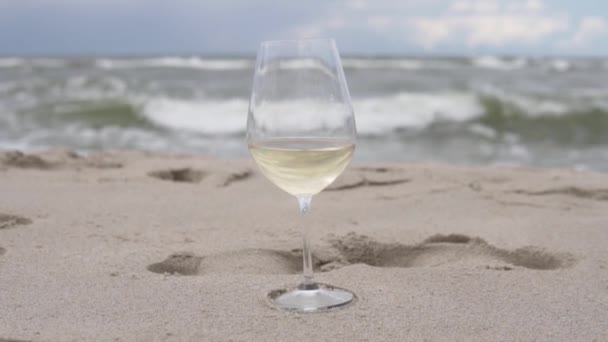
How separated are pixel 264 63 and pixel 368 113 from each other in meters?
9.03

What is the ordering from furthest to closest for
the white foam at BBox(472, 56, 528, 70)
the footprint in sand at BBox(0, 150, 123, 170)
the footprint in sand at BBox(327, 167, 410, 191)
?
the white foam at BBox(472, 56, 528, 70) < the footprint in sand at BBox(0, 150, 123, 170) < the footprint in sand at BBox(327, 167, 410, 191)

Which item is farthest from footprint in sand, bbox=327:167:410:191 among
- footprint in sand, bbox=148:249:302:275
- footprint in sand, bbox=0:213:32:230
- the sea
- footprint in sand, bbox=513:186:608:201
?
the sea

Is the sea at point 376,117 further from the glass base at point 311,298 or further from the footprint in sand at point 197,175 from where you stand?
the glass base at point 311,298

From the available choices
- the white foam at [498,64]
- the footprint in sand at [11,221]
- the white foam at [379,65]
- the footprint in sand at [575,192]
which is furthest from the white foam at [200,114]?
the white foam at [498,64]

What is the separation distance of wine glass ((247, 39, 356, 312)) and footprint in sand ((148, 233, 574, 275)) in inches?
20.4

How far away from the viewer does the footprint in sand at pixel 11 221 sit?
2.61m

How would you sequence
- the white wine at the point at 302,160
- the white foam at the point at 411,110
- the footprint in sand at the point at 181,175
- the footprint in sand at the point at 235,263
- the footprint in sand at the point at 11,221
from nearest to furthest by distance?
the white wine at the point at 302,160 < the footprint in sand at the point at 235,263 < the footprint in sand at the point at 11,221 < the footprint in sand at the point at 181,175 < the white foam at the point at 411,110

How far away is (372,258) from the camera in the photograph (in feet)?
8.00

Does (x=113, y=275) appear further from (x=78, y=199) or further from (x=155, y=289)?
(x=78, y=199)

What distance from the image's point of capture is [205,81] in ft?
52.2

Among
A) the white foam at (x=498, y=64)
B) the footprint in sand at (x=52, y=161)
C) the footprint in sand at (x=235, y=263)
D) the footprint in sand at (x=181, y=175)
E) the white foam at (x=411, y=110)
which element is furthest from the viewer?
the white foam at (x=498, y=64)

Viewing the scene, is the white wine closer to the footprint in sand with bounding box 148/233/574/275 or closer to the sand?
the sand

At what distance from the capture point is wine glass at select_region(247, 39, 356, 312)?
1756mm

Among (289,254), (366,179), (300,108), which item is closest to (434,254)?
(289,254)
